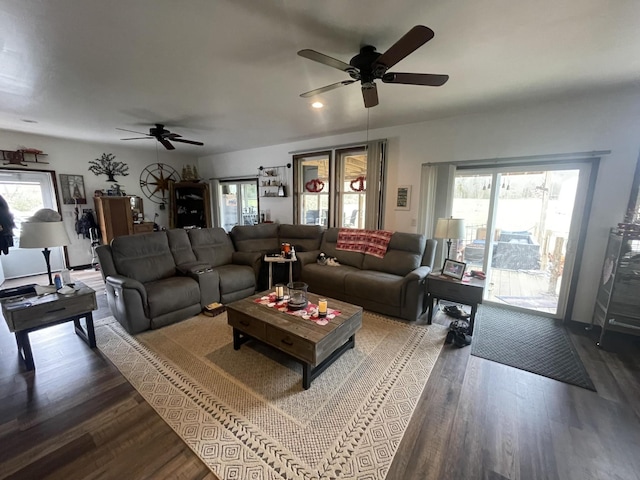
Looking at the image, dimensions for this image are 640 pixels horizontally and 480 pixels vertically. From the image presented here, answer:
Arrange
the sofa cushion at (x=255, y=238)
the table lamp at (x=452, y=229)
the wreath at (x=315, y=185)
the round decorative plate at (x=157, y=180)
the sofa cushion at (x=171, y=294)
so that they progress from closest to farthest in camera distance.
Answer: the sofa cushion at (x=171, y=294), the table lamp at (x=452, y=229), the sofa cushion at (x=255, y=238), the wreath at (x=315, y=185), the round decorative plate at (x=157, y=180)

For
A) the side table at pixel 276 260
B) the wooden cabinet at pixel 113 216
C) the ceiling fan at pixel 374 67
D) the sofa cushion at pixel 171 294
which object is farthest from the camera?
the wooden cabinet at pixel 113 216

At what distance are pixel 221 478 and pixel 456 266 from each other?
297 centimetres

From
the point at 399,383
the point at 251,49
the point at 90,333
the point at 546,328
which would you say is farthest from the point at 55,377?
the point at 546,328

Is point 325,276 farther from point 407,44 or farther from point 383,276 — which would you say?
point 407,44

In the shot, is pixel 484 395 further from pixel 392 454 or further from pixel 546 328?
pixel 546 328

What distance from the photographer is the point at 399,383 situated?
2.14m

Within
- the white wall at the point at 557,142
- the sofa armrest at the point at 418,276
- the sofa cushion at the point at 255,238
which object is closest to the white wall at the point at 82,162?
the sofa cushion at the point at 255,238

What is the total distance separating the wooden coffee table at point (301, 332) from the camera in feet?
6.61

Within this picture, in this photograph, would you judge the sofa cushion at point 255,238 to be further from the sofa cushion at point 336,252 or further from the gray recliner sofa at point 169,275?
the sofa cushion at point 336,252

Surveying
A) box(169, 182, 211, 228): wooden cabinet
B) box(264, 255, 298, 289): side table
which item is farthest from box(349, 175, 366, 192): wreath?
box(169, 182, 211, 228): wooden cabinet

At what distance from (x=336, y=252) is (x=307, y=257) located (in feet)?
1.62

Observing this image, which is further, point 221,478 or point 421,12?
point 421,12

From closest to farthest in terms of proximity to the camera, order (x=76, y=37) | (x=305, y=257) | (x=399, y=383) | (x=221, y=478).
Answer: (x=221, y=478) → (x=76, y=37) → (x=399, y=383) → (x=305, y=257)

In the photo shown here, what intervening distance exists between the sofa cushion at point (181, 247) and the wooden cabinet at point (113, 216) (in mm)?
2688
